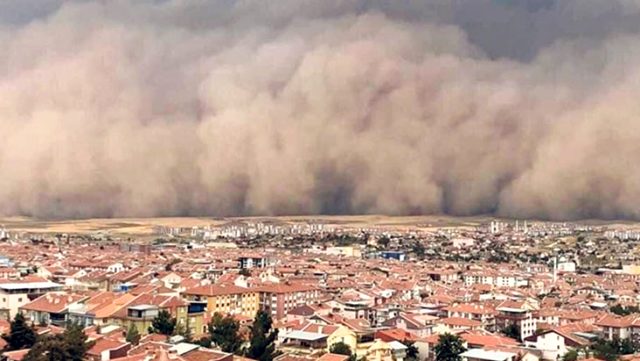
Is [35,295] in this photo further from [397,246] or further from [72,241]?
[397,246]

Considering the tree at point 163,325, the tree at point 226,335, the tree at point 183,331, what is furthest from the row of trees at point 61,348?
the tree at point 183,331

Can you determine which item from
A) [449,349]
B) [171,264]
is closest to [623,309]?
[449,349]

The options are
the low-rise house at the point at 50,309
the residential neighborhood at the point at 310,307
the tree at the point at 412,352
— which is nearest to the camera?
the residential neighborhood at the point at 310,307

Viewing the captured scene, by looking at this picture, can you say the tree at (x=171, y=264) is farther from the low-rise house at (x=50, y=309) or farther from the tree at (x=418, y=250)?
the tree at (x=418, y=250)

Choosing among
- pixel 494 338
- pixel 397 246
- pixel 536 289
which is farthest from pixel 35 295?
pixel 397 246

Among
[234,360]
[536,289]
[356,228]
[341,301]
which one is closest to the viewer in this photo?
[234,360]

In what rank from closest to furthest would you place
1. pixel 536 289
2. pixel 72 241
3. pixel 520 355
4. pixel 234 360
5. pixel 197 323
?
1. pixel 234 360
2. pixel 520 355
3. pixel 197 323
4. pixel 536 289
5. pixel 72 241

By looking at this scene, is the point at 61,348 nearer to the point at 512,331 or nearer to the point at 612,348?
the point at 612,348
